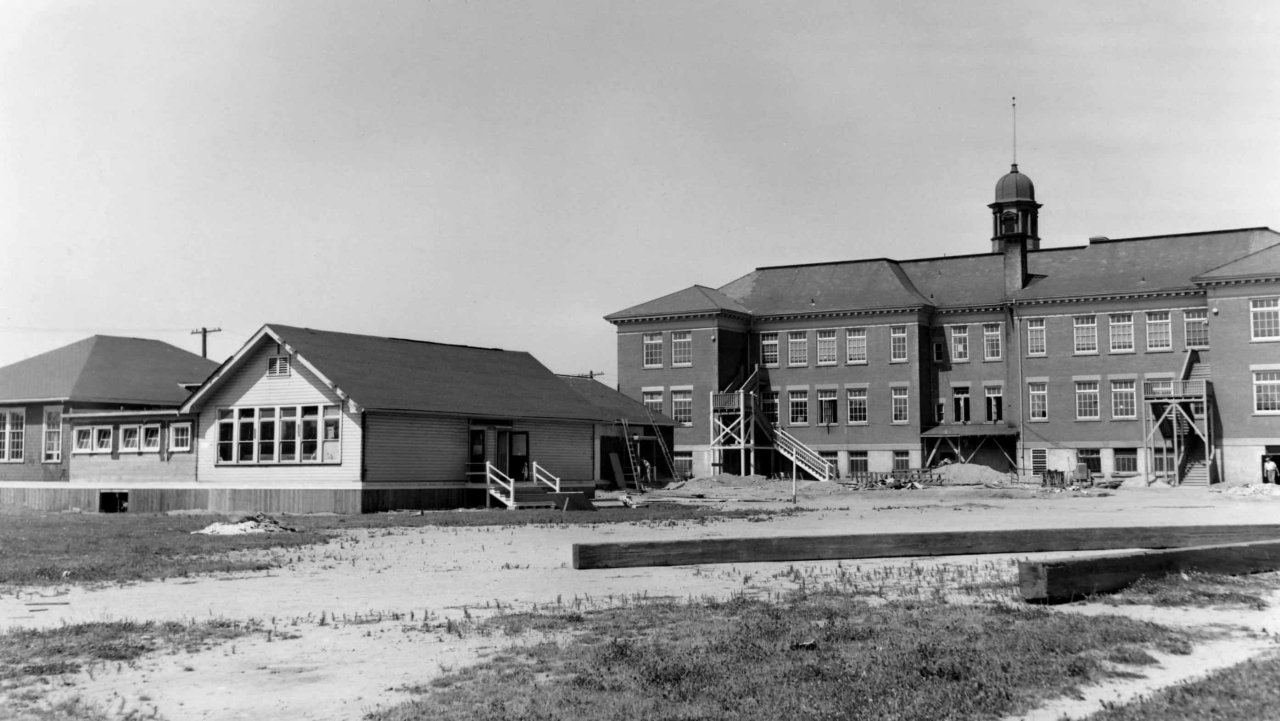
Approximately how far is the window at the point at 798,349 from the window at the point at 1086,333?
1501 cm

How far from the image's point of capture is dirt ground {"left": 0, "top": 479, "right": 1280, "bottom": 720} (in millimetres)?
9258

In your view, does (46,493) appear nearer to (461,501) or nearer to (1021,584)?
(461,501)

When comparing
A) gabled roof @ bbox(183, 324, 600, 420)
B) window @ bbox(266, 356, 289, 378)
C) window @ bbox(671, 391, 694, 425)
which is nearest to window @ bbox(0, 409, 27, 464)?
gabled roof @ bbox(183, 324, 600, 420)

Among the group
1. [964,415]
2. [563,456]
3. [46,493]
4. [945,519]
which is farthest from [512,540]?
[964,415]

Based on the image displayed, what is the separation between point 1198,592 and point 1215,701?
509 centimetres

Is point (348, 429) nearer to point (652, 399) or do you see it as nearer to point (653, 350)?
point (652, 399)

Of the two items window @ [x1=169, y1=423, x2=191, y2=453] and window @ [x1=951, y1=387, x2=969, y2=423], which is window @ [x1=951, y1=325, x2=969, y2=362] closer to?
window @ [x1=951, y1=387, x2=969, y2=423]

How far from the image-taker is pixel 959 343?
6825 cm

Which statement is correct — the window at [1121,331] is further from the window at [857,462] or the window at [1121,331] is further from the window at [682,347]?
the window at [682,347]

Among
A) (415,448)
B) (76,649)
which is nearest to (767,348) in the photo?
(415,448)

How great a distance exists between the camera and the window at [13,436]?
48.9 meters

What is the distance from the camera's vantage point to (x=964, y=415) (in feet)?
223

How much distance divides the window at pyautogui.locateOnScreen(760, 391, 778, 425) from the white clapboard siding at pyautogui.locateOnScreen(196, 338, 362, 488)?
1492 inches

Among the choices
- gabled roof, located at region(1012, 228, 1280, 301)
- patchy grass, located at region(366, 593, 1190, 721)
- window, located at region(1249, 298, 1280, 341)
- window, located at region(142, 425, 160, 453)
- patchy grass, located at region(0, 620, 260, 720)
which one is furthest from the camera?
gabled roof, located at region(1012, 228, 1280, 301)
